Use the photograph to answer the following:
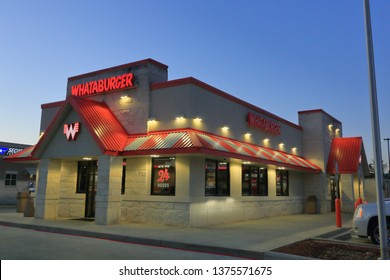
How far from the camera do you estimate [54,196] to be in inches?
720

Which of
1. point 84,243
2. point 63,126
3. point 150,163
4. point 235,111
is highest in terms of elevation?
point 235,111

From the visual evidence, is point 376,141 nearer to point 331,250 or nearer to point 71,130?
point 331,250

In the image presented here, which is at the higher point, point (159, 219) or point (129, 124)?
point (129, 124)

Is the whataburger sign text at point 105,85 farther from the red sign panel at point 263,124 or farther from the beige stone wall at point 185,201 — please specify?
the red sign panel at point 263,124

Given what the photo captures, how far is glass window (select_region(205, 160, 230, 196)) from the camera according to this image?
16.8 metres

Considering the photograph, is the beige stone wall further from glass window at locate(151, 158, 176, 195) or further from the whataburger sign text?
the whataburger sign text

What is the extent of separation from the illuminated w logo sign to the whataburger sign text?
104 inches

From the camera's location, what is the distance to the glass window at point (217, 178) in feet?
55.0

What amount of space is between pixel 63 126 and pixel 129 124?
3240 mm

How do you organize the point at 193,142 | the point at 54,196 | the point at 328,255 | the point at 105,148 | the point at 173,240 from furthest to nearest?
the point at 54,196 → the point at 105,148 → the point at 193,142 → the point at 173,240 → the point at 328,255

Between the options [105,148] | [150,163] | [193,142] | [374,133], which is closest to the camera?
[374,133]

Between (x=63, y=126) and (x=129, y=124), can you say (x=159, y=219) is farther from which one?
(x=63, y=126)

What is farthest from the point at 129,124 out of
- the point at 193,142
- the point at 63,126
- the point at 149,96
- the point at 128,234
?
the point at 128,234

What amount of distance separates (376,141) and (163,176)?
1012 centimetres
